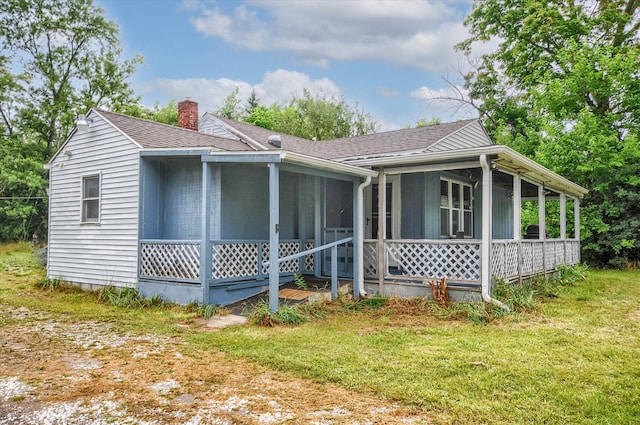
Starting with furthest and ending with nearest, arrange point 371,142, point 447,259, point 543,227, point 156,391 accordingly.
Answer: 1. point 371,142
2. point 543,227
3. point 447,259
4. point 156,391

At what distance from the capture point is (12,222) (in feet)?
74.5

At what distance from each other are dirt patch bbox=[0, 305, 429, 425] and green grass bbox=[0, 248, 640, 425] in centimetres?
29

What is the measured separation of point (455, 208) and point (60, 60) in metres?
26.0

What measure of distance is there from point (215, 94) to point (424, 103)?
2236cm

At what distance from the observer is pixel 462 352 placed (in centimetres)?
526

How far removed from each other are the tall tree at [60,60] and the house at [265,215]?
17659 mm

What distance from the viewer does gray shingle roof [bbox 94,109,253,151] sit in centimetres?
939

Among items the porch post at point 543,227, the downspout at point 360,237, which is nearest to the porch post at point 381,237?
the downspout at point 360,237

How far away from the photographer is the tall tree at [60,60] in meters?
25.3

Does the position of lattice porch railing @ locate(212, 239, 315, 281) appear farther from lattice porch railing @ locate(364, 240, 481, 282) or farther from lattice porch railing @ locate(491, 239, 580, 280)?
lattice porch railing @ locate(491, 239, 580, 280)

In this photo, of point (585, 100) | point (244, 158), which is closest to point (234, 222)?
point (244, 158)

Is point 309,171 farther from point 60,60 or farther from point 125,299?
point 60,60

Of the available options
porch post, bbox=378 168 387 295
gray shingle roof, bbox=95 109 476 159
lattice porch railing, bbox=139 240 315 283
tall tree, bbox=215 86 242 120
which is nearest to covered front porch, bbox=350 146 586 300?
porch post, bbox=378 168 387 295

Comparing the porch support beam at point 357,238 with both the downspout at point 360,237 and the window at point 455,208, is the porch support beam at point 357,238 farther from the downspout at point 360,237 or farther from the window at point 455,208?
the window at point 455,208
